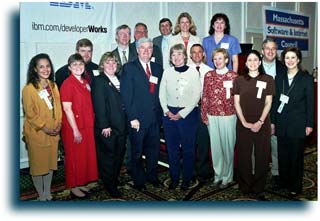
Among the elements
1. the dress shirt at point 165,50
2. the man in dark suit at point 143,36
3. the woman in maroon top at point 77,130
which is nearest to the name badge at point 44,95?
the woman in maroon top at point 77,130

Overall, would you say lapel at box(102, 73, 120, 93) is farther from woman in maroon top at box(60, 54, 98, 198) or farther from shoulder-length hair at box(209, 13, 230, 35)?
shoulder-length hair at box(209, 13, 230, 35)

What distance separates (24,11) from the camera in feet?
10.9

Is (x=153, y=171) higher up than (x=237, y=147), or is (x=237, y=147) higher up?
(x=237, y=147)

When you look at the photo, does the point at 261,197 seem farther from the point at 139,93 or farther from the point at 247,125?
the point at 139,93

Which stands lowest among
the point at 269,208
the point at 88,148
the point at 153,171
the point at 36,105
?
the point at 269,208

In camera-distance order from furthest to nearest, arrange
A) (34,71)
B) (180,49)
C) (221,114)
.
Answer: (221,114) < (180,49) < (34,71)

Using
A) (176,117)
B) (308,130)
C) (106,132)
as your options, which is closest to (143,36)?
(176,117)

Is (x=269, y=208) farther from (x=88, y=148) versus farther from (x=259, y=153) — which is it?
(x=88, y=148)

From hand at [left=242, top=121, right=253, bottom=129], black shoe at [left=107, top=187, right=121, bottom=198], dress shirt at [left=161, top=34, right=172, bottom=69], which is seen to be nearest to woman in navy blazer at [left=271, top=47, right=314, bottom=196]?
hand at [left=242, top=121, right=253, bottom=129]

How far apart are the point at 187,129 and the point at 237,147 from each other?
489 millimetres

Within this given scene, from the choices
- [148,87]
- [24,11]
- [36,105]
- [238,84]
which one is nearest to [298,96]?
[238,84]

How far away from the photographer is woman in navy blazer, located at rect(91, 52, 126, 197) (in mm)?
3387

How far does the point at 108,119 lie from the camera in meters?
3.43

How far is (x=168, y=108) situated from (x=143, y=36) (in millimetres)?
703
